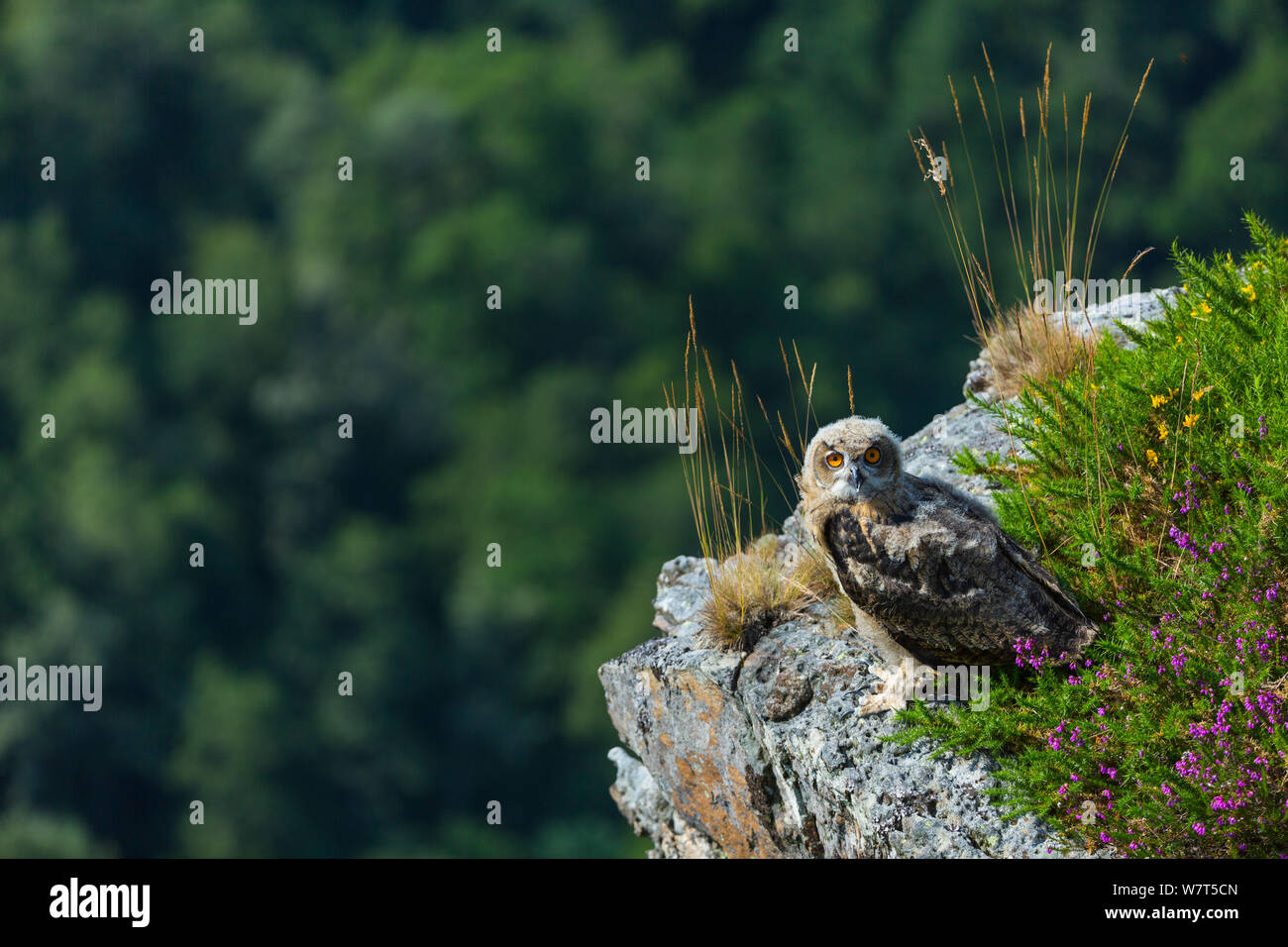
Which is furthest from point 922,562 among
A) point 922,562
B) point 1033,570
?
point 1033,570

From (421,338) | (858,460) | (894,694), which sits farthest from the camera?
(421,338)

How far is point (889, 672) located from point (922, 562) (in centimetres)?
69

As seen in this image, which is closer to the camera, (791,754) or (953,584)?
(953,584)

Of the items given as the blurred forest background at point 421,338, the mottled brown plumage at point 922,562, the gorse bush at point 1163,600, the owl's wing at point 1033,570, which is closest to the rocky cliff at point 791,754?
the gorse bush at point 1163,600

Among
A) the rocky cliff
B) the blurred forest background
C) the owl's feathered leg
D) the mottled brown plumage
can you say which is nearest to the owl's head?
the mottled brown plumage

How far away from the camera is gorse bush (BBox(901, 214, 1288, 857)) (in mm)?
4352

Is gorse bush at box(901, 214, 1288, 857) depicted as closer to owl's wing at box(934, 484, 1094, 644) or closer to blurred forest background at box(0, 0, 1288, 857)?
owl's wing at box(934, 484, 1094, 644)

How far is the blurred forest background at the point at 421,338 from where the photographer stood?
59281 mm

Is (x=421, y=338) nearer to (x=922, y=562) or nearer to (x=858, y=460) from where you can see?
(x=858, y=460)

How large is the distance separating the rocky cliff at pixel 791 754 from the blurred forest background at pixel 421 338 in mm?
46035

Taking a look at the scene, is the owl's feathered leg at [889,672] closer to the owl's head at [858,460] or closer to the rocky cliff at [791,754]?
the rocky cliff at [791,754]

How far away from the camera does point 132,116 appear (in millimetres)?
77625

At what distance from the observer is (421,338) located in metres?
71.1

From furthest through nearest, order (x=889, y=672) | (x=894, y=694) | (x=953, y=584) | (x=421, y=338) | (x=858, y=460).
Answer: (x=421, y=338)
(x=889, y=672)
(x=894, y=694)
(x=858, y=460)
(x=953, y=584)
